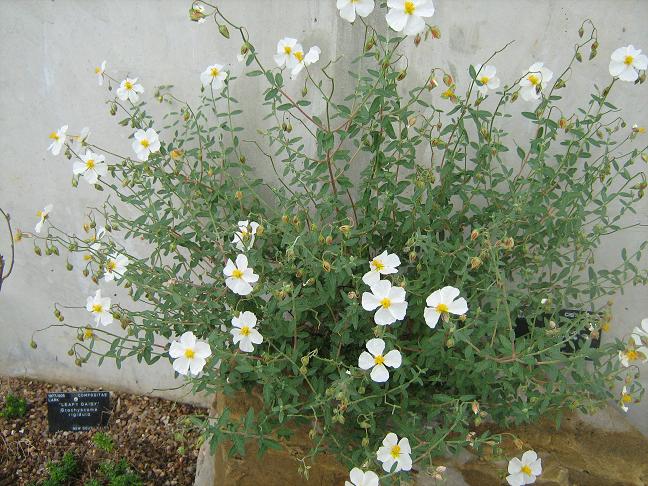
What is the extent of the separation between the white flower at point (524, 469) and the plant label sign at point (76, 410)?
1949 millimetres

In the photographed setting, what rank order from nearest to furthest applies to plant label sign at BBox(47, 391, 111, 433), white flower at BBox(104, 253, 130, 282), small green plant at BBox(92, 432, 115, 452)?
1. white flower at BBox(104, 253, 130, 282)
2. small green plant at BBox(92, 432, 115, 452)
3. plant label sign at BBox(47, 391, 111, 433)

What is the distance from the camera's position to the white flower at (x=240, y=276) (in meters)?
1.84

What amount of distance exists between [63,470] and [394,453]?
159cm

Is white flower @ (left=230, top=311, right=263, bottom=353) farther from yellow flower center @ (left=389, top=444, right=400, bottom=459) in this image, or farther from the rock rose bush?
yellow flower center @ (left=389, top=444, right=400, bottom=459)

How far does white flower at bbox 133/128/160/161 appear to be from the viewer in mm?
2154

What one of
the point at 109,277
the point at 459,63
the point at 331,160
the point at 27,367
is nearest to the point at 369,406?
the point at 331,160

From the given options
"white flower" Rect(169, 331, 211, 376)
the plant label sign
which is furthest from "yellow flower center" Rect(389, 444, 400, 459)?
the plant label sign

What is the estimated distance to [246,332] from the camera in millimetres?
1887

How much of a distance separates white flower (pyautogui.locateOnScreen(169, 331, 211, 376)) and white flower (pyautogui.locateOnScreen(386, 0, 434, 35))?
1.06 meters

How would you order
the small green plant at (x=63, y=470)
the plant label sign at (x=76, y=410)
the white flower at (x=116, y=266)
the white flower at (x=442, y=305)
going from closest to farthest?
the white flower at (x=442, y=305), the white flower at (x=116, y=266), the small green plant at (x=63, y=470), the plant label sign at (x=76, y=410)

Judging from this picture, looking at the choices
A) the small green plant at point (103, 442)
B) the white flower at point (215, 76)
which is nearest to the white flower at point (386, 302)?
the white flower at point (215, 76)

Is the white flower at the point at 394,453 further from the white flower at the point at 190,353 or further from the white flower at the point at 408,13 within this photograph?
the white flower at the point at 408,13

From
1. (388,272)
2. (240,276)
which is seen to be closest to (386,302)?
(388,272)

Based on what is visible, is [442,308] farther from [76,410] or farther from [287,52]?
[76,410]
